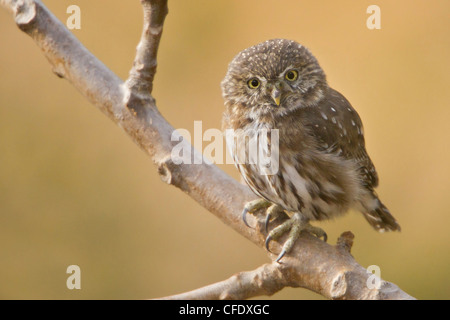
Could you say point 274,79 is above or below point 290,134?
above

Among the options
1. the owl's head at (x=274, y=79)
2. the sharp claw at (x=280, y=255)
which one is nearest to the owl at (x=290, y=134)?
the owl's head at (x=274, y=79)

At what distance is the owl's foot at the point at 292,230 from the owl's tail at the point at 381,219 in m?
0.50

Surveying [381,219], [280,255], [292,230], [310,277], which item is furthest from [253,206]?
[381,219]

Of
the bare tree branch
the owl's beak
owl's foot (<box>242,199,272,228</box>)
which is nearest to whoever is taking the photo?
the bare tree branch

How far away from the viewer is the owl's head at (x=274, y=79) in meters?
2.64

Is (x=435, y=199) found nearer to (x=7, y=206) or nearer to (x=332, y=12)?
(x=332, y=12)

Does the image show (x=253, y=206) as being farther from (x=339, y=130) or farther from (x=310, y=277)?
(x=339, y=130)

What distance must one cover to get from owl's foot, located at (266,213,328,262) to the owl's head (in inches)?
19.1

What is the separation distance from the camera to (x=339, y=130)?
285cm

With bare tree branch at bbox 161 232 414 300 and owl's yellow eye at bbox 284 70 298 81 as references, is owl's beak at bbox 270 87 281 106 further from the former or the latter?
bare tree branch at bbox 161 232 414 300

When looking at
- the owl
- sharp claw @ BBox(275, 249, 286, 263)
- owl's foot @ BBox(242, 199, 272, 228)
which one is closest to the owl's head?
the owl

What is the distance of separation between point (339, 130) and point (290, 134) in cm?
27

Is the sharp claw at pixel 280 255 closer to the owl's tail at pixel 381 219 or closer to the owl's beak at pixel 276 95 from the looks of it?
the owl's beak at pixel 276 95

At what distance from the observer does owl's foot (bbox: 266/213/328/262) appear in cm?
238
